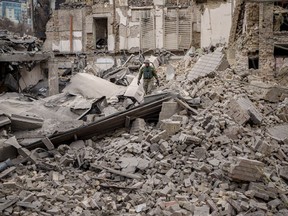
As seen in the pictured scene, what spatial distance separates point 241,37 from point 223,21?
6.46 m

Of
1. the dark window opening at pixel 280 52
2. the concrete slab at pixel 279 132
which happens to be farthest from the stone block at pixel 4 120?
Answer: the dark window opening at pixel 280 52

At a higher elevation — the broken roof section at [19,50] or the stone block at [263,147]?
the broken roof section at [19,50]

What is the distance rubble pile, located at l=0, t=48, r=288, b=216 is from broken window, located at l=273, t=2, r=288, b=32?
338cm

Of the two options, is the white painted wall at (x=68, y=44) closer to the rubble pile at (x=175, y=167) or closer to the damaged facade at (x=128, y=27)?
the damaged facade at (x=128, y=27)

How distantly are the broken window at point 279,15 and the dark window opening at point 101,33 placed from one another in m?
13.0

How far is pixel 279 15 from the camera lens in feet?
42.2

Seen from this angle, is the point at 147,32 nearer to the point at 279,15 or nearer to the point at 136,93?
the point at 279,15

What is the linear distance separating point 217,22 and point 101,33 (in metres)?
8.16

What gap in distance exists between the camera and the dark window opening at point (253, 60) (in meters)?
13.6

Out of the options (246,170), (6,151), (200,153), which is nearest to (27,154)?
(6,151)

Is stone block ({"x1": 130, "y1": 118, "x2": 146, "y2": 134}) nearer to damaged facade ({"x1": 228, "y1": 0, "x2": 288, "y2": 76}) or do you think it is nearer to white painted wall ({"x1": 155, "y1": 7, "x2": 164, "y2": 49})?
damaged facade ({"x1": 228, "y1": 0, "x2": 288, "y2": 76})

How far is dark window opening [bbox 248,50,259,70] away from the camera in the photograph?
44.5 ft

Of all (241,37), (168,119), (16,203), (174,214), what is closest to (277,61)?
(241,37)

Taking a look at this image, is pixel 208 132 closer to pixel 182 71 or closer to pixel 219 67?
pixel 219 67
